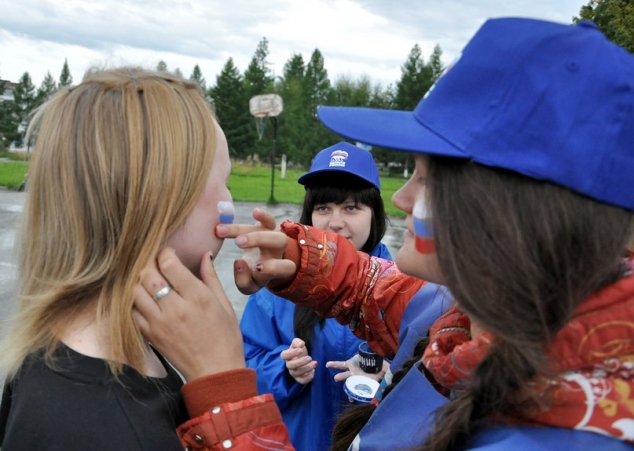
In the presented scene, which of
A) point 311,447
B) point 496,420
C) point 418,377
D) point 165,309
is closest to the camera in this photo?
point 496,420

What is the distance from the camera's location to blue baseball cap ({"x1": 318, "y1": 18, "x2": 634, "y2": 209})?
36.9 inches

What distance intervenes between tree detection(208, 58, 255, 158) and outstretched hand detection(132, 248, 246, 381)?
4827cm

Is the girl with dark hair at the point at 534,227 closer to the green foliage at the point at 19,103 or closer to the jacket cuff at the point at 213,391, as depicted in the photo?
the jacket cuff at the point at 213,391

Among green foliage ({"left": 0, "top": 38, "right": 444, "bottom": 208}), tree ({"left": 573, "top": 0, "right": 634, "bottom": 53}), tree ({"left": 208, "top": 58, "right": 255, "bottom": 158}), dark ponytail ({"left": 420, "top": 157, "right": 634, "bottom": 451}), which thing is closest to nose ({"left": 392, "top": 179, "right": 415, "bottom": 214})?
dark ponytail ({"left": 420, "top": 157, "right": 634, "bottom": 451})

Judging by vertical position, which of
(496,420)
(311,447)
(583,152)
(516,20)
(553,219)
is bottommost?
(311,447)

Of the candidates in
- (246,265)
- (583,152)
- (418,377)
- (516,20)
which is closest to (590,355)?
(583,152)

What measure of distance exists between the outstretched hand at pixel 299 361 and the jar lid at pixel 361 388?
340 mm

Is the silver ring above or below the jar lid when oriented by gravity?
above

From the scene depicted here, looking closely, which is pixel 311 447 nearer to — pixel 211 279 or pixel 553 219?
pixel 211 279

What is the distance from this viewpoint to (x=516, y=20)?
104 cm

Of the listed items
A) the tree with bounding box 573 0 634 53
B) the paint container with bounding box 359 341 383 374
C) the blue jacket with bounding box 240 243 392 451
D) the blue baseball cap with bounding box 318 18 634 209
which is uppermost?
the tree with bounding box 573 0 634 53

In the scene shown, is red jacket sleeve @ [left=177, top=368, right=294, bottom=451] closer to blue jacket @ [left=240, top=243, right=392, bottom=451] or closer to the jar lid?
the jar lid

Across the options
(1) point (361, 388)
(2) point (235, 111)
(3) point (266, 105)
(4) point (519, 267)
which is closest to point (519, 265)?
(4) point (519, 267)

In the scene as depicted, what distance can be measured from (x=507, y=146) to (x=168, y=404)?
3.02ft
